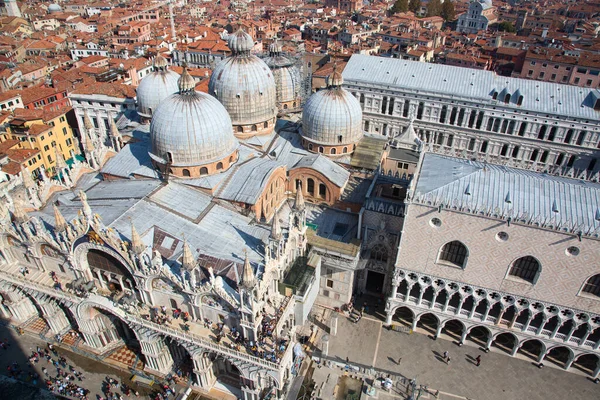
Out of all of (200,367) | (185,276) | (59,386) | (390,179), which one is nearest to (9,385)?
(59,386)

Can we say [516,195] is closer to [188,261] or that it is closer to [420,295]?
[420,295]

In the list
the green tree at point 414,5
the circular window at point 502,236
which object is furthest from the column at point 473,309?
the green tree at point 414,5

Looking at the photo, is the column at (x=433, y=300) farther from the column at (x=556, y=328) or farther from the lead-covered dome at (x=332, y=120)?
the lead-covered dome at (x=332, y=120)

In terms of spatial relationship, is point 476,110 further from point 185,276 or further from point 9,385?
point 9,385

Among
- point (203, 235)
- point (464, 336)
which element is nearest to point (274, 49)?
point (203, 235)

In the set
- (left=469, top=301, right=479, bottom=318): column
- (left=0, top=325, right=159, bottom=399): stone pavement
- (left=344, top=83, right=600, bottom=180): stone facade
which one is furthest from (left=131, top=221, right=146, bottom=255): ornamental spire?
(left=344, top=83, right=600, bottom=180): stone facade

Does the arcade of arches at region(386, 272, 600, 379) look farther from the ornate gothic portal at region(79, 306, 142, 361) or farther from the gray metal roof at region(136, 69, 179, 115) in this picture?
the gray metal roof at region(136, 69, 179, 115)
